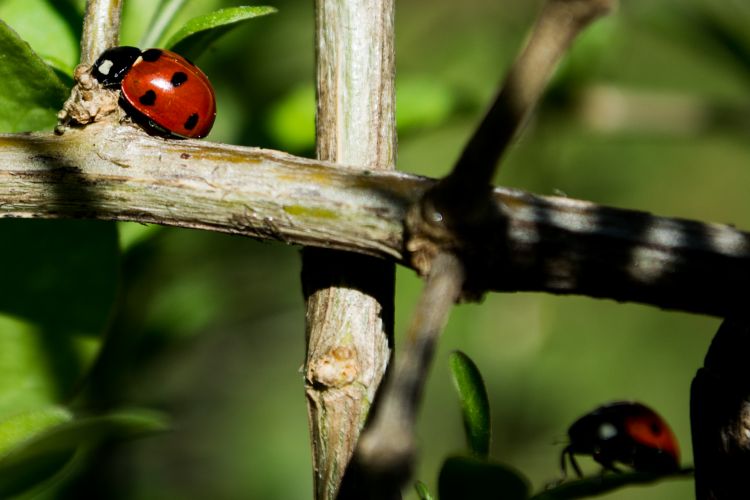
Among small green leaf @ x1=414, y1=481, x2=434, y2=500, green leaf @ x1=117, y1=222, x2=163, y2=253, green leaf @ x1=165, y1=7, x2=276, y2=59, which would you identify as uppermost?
green leaf @ x1=165, y1=7, x2=276, y2=59

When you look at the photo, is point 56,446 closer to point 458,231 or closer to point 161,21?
point 458,231

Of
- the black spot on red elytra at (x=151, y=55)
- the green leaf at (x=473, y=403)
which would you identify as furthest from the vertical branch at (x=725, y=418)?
the black spot on red elytra at (x=151, y=55)

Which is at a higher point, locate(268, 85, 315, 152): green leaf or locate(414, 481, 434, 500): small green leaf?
locate(268, 85, 315, 152): green leaf

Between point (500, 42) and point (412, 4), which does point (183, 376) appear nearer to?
point (500, 42)

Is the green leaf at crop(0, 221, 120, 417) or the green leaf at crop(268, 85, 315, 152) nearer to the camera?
the green leaf at crop(0, 221, 120, 417)

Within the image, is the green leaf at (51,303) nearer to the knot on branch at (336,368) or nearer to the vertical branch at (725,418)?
the knot on branch at (336,368)

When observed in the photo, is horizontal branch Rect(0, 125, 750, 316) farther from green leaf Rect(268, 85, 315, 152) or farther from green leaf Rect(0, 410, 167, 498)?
green leaf Rect(268, 85, 315, 152)

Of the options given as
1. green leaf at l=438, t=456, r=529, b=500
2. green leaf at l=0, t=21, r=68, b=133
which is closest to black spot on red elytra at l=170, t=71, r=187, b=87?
green leaf at l=0, t=21, r=68, b=133

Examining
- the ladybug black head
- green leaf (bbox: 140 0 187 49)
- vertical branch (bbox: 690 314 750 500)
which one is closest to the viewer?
vertical branch (bbox: 690 314 750 500)
